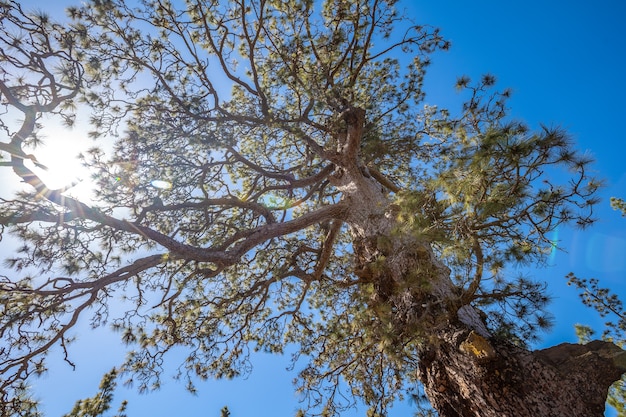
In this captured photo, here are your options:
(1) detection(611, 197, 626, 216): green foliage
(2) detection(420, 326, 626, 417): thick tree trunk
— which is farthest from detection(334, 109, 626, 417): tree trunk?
(1) detection(611, 197, 626, 216): green foliage

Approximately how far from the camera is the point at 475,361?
7.64 feet

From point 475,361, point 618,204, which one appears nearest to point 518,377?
point 475,361

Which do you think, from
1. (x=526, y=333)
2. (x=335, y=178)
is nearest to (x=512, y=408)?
(x=526, y=333)

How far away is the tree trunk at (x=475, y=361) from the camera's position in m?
2.07

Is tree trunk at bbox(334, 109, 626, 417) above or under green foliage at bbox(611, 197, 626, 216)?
under

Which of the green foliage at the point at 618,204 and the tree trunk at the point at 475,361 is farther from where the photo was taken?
the green foliage at the point at 618,204

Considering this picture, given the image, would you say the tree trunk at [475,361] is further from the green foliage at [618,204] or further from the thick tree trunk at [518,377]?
the green foliage at [618,204]

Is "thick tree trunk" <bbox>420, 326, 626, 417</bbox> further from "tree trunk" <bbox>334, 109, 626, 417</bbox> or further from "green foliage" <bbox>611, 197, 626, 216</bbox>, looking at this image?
"green foliage" <bbox>611, 197, 626, 216</bbox>

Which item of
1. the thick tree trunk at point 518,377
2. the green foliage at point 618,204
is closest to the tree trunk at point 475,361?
the thick tree trunk at point 518,377

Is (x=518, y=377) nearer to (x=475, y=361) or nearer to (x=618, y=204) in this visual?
(x=475, y=361)

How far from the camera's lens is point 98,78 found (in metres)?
4.38

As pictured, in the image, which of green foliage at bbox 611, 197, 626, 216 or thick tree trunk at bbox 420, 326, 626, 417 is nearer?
thick tree trunk at bbox 420, 326, 626, 417

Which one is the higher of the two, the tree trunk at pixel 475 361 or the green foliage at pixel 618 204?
the green foliage at pixel 618 204

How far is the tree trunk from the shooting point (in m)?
2.07
